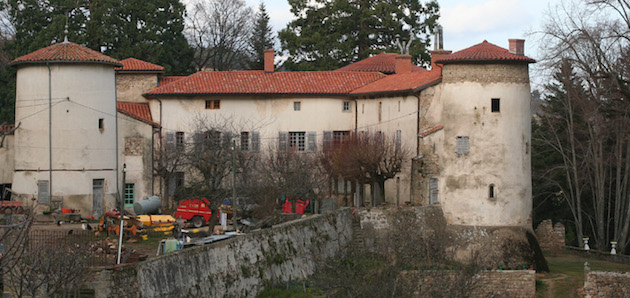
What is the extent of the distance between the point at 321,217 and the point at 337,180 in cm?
1334

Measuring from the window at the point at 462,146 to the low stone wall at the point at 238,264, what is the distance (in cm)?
597

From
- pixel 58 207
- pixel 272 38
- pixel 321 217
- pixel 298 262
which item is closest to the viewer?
pixel 298 262

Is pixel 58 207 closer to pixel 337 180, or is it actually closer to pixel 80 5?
pixel 337 180

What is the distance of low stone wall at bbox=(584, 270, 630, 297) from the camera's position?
31719mm

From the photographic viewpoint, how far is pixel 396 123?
44.0 m

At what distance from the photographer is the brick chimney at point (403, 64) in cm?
5138

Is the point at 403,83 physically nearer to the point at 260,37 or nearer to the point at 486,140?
the point at 486,140

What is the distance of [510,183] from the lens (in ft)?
125

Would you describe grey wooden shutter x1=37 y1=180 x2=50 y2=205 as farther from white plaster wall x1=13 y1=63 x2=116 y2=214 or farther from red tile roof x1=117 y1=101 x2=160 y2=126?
red tile roof x1=117 y1=101 x2=160 y2=126

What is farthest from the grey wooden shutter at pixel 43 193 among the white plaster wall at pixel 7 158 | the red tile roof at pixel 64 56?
the red tile roof at pixel 64 56

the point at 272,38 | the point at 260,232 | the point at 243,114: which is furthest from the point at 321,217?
the point at 272,38

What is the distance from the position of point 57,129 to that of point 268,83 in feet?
41.3

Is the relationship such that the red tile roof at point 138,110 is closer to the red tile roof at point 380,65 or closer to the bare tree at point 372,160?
the bare tree at point 372,160

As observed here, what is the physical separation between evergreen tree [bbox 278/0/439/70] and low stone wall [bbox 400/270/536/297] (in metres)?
30.8
